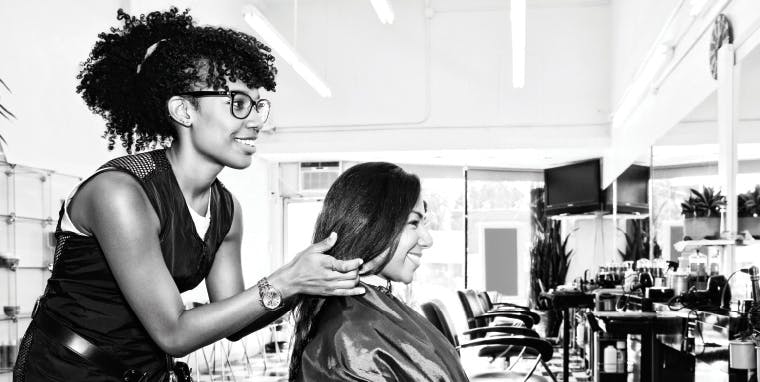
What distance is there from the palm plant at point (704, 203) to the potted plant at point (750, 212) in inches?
14.3

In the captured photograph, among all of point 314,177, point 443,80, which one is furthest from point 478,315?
point 314,177

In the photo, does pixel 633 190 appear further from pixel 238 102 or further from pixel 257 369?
pixel 238 102

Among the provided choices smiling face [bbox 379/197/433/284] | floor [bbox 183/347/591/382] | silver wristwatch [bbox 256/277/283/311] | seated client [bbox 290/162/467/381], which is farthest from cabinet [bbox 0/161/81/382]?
silver wristwatch [bbox 256/277/283/311]

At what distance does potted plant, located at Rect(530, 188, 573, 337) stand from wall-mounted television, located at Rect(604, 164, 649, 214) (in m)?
1.92

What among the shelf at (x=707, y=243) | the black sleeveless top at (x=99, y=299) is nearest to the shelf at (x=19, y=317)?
the black sleeveless top at (x=99, y=299)

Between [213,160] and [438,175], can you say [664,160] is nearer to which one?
[213,160]

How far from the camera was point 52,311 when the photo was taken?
1146mm

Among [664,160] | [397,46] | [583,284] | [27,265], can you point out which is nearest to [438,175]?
[397,46]

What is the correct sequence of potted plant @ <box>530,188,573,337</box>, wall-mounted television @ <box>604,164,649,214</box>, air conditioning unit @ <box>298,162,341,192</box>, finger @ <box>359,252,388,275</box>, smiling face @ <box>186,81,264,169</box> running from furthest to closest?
potted plant @ <box>530,188,573,337</box> < air conditioning unit @ <box>298,162,341,192</box> < wall-mounted television @ <box>604,164,649,214</box> < finger @ <box>359,252,388,275</box> < smiling face @ <box>186,81,264,169</box>

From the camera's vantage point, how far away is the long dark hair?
1.46 metres

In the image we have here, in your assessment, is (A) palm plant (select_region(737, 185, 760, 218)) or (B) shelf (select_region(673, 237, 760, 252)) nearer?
(A) palm plant (select_region(737, 185, 760, 218))

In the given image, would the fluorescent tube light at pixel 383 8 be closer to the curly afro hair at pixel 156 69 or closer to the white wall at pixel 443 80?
the white wall at pixel 443 80

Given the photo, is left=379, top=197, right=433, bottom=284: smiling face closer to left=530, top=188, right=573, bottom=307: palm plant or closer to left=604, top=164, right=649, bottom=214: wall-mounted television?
left=604, top=164, right=649, bottom=214: wall-mounted television

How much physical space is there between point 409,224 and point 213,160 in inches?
17.8
